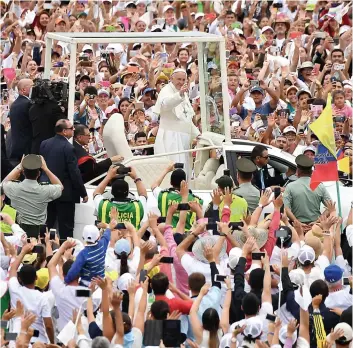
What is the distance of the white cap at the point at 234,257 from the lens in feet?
49.1

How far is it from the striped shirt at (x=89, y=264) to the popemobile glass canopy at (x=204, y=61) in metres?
4.19

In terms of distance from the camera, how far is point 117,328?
1323 cm

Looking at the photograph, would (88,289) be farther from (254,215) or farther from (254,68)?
(254,68)

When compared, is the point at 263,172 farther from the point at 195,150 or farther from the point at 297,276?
the point at 297,276

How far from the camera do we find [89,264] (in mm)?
14844

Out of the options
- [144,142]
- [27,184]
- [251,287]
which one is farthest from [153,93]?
[251,287]

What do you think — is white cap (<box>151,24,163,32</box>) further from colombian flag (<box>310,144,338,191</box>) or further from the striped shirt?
the striped shirt

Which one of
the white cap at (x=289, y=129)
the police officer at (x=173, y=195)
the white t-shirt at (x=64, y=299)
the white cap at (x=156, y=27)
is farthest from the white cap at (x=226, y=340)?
the white cap at (x=156, y=27)

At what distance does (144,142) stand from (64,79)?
1.29 m

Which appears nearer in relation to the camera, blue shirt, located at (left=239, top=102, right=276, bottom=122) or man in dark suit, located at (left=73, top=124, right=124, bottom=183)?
man in dark suit, located at (left=73, top=124, right=124, bottom=183)

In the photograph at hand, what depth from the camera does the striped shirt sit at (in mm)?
14624

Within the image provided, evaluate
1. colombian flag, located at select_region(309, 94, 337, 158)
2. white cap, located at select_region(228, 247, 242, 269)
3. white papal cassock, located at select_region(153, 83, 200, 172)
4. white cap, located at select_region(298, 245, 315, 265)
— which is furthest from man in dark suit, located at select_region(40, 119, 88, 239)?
white cap, located at select_region(298, 245, 315, 265)

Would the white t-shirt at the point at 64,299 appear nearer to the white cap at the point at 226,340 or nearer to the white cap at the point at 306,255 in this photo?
the white cap at the point at 226,340

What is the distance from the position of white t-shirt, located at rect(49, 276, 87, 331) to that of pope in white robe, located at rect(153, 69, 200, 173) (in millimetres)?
5002
